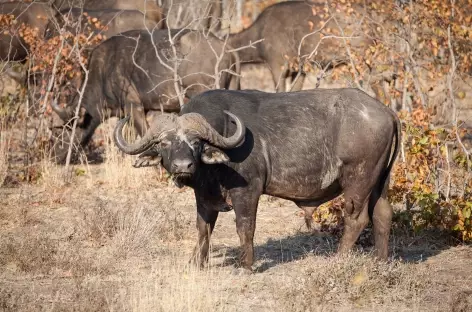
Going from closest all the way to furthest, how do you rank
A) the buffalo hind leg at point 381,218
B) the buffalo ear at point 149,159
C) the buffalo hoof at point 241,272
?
the buffalo ear at point 149,159
the buffalo hoof at point 241,272
the buffalo hind leg at point 381,218

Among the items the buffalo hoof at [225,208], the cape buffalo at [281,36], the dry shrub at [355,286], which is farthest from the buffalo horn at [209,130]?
the cape buffalo at [281,36]

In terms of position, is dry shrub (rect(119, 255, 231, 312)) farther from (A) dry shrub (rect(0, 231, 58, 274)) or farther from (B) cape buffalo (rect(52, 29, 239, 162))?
(B) cape buffalo (rect(52, 29, 239, 162))

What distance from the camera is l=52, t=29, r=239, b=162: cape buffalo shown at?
1351 cm

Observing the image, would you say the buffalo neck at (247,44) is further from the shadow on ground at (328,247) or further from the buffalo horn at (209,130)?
the buffalo horn at (209,130)

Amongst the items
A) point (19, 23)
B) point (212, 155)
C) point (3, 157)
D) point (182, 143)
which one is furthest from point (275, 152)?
point (19, 23)

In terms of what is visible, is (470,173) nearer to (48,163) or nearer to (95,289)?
(95,289)

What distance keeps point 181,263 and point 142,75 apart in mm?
6035

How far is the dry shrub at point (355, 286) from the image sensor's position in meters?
6.96

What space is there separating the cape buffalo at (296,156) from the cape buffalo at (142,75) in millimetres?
5164

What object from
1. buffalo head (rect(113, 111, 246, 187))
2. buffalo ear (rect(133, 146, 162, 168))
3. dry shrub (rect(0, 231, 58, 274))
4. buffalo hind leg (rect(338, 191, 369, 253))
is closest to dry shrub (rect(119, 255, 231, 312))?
buffalo head (rect(113, 111, 246, 187))

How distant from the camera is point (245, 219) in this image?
7.87 meters

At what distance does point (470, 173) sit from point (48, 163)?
5766 millimetres

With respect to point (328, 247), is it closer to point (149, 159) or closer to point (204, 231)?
point (204, 231)

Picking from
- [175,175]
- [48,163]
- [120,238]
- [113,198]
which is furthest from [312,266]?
[48,163]
